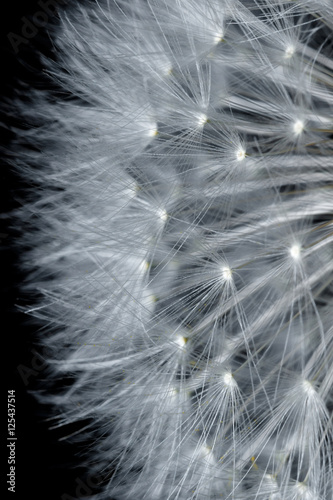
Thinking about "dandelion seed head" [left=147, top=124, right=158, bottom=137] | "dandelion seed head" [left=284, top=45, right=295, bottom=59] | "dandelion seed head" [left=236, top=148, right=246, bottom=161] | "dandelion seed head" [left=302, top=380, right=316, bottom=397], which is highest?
"dandelion seed head" [left=284, top=45, right=295, bottom=59]

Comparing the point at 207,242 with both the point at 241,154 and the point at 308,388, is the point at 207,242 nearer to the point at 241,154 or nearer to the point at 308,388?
the point at 241,154

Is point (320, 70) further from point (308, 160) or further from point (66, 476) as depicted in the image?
point (66, 476)

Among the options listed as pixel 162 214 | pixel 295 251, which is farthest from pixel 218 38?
pixel 295 251

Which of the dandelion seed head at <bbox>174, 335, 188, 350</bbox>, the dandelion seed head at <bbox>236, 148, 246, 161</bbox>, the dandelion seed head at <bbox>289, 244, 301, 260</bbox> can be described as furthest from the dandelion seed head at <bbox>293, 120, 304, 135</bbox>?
the dandelion seed head at <bbox>174, 335, 188, 350</bbox>

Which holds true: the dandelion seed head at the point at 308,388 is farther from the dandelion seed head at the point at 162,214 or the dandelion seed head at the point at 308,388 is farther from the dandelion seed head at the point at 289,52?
the dandelion seed head at the point at 289,52

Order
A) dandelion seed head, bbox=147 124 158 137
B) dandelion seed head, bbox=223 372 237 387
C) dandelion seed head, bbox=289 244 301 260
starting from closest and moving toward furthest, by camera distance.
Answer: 1. dandelion seed head, bbox=289 244 301 260
2. dandelion seed head, bbox=223 372 237 387
3. dandelion seed head, bbox=147 124 158 137

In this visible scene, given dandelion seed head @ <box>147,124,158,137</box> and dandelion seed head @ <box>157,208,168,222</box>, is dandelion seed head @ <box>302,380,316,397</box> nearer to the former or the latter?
dandelion seed head @ <box>157,208,168,222</box>

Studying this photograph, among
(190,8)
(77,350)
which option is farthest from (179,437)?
(190,8)

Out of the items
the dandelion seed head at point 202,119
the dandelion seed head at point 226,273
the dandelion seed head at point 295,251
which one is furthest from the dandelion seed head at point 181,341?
the dandelion seed head at point 202,119
